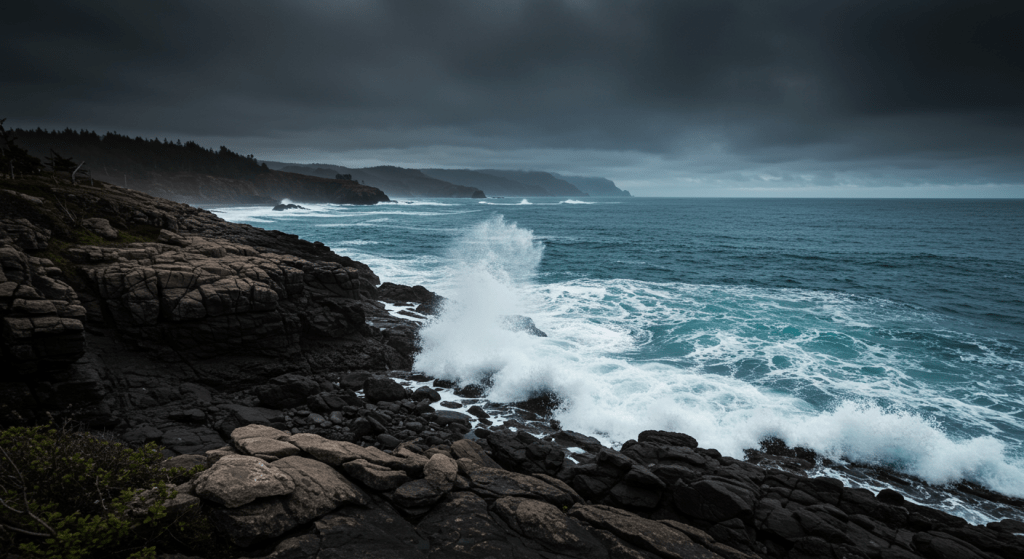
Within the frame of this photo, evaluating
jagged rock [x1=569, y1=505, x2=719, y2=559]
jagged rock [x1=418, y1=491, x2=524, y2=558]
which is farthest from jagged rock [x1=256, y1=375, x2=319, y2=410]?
jagged rock [x1=569, y1=505, x2=719, y2=559]

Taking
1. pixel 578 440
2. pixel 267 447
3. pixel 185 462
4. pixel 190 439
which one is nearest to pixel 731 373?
pixel 578 440

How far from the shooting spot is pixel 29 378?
1139cm

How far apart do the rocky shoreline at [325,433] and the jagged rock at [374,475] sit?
4cm

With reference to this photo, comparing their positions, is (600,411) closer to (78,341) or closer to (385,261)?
(78,341)

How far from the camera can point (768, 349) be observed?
847 inches

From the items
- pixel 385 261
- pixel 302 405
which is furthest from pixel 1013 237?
pixel 302 405

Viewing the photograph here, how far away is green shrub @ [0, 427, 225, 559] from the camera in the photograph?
4.99 metres

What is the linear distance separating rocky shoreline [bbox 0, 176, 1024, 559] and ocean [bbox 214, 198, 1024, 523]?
58.4 inches

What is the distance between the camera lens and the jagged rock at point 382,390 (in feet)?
50.7

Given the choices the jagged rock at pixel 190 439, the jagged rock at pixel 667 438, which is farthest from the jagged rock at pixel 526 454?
the jagged rock at pixel 190 439

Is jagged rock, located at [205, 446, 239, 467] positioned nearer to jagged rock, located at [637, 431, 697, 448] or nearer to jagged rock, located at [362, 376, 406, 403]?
jagged rock, located at [362, 376, 406, 403]

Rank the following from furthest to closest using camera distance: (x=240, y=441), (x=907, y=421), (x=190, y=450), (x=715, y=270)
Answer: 1. (x=715, y=270)
2. (x=907, y=421)
3. (x=190, y=450)
4. (x=240, y=441)

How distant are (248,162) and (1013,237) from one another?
22029 centimetres

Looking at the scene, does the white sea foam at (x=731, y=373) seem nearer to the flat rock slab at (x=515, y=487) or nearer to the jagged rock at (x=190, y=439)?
the flat rock slab at (x=515, y=487)
